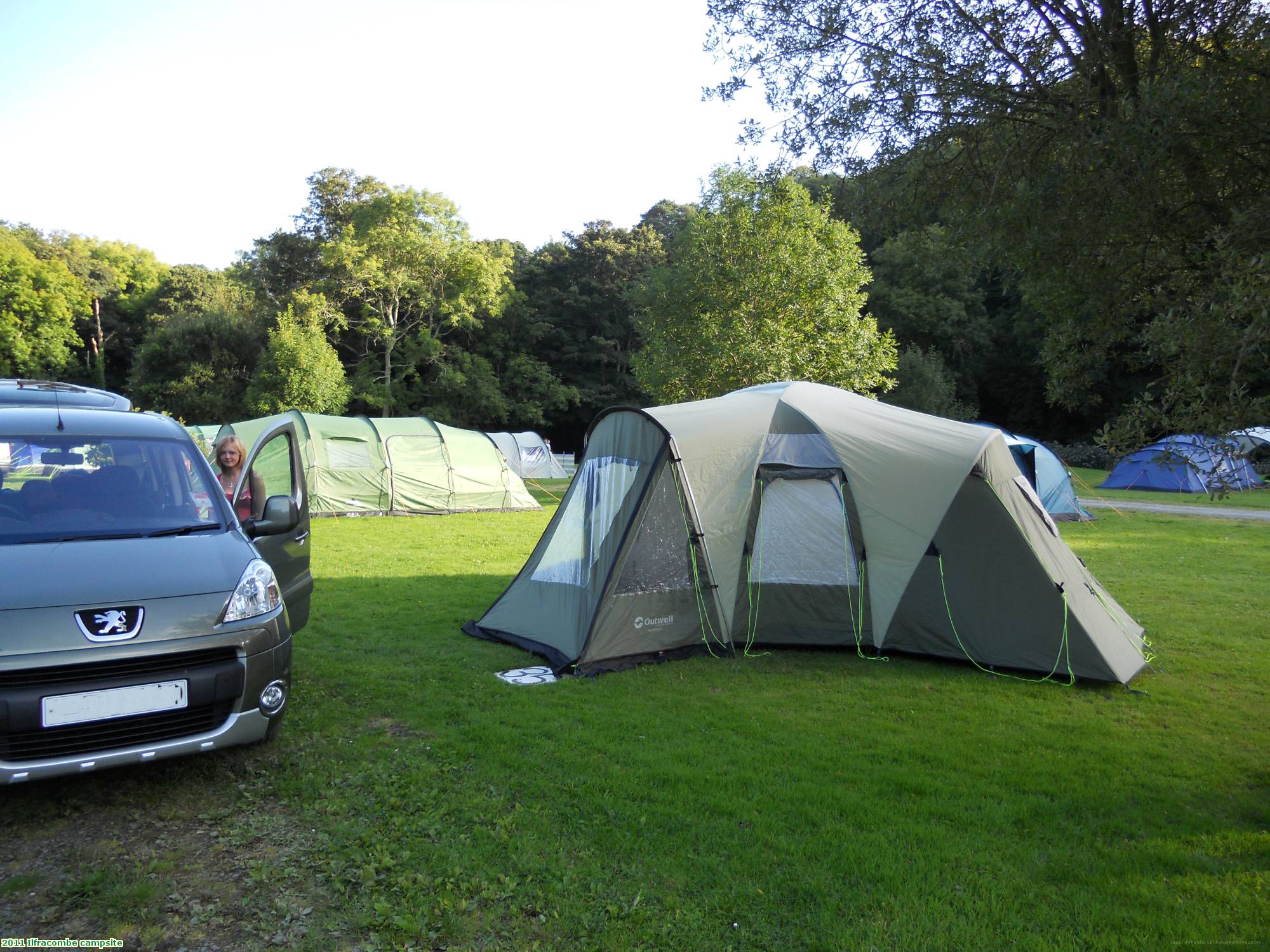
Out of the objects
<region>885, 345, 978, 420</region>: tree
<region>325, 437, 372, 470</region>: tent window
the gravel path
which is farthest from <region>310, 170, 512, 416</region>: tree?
the gravel path

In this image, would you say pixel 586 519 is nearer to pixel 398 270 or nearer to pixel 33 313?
pixel 398 270

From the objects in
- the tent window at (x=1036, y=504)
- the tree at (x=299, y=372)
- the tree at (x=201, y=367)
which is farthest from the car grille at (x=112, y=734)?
the tree at (x=201, y=367)

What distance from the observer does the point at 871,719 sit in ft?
18.1

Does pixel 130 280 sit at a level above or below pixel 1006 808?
above

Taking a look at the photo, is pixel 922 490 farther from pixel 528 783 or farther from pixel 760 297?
pixel 760 297

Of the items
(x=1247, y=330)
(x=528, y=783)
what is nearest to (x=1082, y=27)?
(x=1247, y=330)

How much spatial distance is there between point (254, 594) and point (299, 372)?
2921 cm

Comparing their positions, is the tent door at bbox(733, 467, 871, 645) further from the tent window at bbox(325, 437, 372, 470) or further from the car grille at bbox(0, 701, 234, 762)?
the tent window at bbox(325, 437, 372, 470)

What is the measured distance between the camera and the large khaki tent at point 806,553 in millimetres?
6469

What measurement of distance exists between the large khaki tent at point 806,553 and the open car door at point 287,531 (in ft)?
6.39

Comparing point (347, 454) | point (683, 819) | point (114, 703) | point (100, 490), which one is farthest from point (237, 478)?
point (347, 454)

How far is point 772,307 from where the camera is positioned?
20.6 m

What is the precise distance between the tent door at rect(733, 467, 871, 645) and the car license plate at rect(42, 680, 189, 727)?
4.52 metres

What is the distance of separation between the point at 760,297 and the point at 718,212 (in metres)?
3.24
